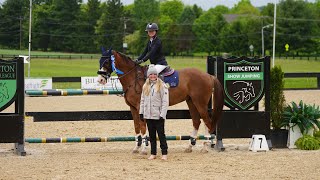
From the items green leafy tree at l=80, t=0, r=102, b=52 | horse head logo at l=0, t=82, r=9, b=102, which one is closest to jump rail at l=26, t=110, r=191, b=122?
horse head logo at l=0, t=82, r=9, b=102

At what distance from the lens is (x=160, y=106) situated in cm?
930

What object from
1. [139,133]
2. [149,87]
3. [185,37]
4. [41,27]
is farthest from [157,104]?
[185,37]

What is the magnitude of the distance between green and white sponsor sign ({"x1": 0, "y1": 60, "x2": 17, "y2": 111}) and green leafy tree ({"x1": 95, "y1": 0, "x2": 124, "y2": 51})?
65.8 m

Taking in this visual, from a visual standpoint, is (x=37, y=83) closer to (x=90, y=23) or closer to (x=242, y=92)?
(x=242, y=92)

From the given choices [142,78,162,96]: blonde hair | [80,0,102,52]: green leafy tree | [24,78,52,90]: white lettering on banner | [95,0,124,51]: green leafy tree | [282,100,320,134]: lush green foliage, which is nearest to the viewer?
[142,78,162,96]: blonde hair

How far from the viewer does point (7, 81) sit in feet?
32.8

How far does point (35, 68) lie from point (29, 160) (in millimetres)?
45773

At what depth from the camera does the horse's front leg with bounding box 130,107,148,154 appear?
32.9 feet

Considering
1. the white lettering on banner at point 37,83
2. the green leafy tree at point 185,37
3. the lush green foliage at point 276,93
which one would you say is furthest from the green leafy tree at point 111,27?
the lush green foliage at point 276,93

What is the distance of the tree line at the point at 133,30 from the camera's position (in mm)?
69375

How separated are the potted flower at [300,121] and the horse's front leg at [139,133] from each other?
2.91 meters

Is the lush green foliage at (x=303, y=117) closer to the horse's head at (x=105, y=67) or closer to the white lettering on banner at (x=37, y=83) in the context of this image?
the horse's head at (x=105, y=67)

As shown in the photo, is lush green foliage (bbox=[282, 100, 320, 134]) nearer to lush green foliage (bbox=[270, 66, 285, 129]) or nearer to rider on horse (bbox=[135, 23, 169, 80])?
lush green foliage (bbox=[270, 66, 285, 129])

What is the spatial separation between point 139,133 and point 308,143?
3.29 m
